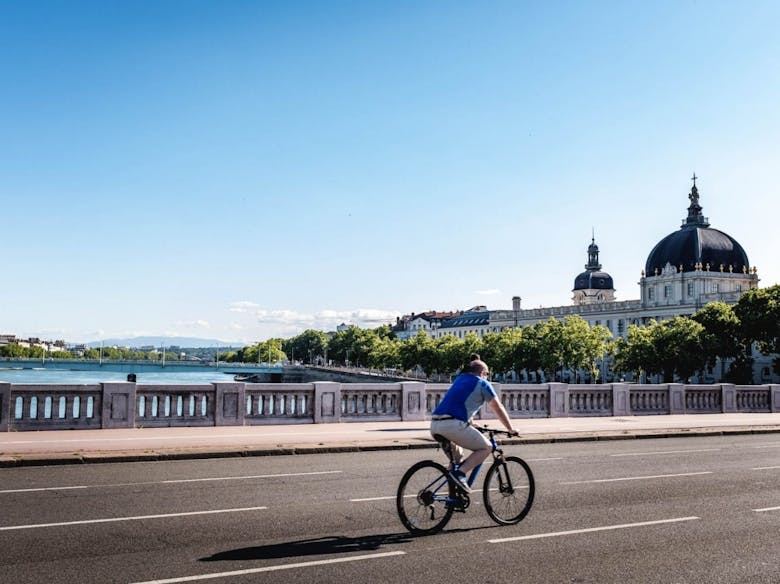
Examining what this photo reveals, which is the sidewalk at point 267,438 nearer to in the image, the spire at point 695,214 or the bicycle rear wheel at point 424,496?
the bicycle rear wheel at point 424,496

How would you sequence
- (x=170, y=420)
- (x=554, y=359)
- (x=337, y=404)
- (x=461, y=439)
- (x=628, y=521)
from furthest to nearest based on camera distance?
1. (x=554, y=359)
2. (x=337, y=404)
3. (x=170, y=420)
4. (x=628, y=521)
5. (x=461, y=439)

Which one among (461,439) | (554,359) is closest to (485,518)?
(461,439)

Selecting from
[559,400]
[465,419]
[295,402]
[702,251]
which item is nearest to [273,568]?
[465,419]

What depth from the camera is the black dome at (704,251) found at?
Answer: 144250 millimetres

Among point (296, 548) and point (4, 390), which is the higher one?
point (4, 390)

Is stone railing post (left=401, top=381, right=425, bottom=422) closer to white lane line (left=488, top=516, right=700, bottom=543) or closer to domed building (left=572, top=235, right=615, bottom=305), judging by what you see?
white lane line (left=488, top=516, right=700, bottom=543)

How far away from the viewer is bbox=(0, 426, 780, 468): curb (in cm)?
1516

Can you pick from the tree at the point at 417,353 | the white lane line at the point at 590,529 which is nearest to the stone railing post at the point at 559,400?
the white lane line at the point at 590,529

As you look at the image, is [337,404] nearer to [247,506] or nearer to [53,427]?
[53,427]

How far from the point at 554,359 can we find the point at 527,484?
365 ft

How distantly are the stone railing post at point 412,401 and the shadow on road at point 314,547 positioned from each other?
16.0 m

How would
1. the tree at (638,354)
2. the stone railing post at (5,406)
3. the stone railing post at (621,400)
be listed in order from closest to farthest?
1. the stone railing post at (5,406)
2. the stone railing post at (621,400)
3. the tree at (638,354)

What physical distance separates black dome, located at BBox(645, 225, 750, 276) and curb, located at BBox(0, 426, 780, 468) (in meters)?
127

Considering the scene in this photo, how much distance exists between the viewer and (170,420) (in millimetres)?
21594
